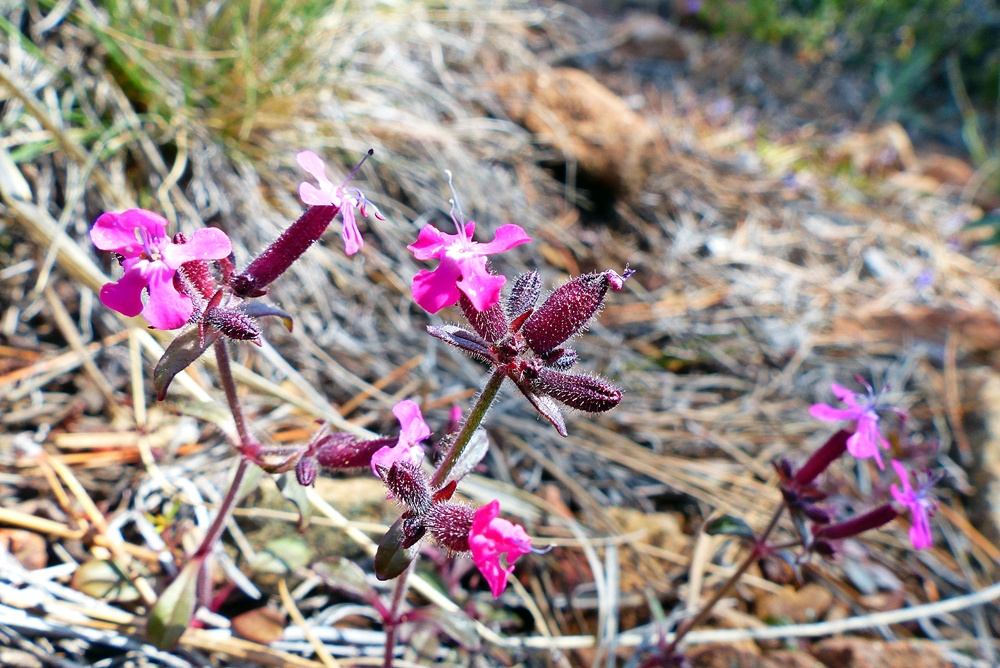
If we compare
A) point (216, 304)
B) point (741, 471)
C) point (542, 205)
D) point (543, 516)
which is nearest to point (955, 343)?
point (741, 471)

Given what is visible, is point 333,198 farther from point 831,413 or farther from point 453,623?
point 831,413

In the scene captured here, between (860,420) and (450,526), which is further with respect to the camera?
(860,420)

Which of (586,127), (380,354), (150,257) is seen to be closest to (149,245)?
(150,257)

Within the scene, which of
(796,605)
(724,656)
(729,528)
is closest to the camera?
(729,528)

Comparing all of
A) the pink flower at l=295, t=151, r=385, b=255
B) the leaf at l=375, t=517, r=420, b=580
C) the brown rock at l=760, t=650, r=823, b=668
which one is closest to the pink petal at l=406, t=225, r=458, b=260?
the pink flower at l=295, t=151, r=385, b=255

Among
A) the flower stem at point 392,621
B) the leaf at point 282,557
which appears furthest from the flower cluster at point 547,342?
the leaf at point 282,557

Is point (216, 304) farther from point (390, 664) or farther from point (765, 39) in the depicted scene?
point (765, 39)
